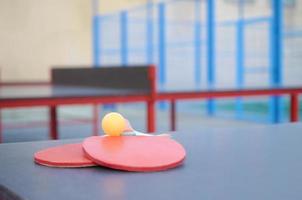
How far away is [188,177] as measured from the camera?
72 centimetres

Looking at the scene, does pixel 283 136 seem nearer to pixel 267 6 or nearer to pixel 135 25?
pixel 267 6

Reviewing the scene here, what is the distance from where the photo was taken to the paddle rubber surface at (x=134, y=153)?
739 mm

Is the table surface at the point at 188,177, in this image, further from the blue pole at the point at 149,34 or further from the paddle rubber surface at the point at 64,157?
the blue pole at the point at 149,34

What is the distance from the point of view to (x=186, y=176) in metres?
0.72

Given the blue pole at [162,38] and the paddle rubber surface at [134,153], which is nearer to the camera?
the paddle rubber surface at [134,153]

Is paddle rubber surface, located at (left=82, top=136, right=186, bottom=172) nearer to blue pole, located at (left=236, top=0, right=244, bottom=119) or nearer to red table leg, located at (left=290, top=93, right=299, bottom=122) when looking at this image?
red table leg, located at (left=290, top=93, right=299, bottom=122)

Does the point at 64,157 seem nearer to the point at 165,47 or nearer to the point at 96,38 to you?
the point at 165,47

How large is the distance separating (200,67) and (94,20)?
10.9 feet

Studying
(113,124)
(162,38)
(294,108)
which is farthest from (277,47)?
(113,124)

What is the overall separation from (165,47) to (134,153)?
9.04 metres

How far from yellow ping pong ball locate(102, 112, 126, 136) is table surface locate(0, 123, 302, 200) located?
0.14 metres

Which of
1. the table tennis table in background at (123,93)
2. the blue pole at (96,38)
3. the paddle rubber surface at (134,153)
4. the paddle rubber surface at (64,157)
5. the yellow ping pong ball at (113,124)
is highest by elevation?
the blue pole at (96,38)

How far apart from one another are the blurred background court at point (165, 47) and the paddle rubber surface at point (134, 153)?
4532 mm

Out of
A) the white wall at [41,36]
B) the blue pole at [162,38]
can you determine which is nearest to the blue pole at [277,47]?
the blue pole at [162,38]
